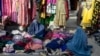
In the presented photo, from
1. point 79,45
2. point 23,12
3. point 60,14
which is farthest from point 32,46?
point 60,14

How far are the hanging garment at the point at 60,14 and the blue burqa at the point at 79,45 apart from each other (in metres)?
1.48

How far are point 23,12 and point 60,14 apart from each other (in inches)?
39.7

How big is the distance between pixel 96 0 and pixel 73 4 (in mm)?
1915

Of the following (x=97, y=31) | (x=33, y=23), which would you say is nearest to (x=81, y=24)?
(x=97, y=31)

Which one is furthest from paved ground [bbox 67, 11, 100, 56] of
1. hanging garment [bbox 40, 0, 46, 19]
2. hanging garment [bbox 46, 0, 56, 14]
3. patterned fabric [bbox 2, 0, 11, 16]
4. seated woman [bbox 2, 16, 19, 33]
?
patterned fabric [bbox 2, 0, 11, 16]

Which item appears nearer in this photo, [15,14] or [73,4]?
[15,14]

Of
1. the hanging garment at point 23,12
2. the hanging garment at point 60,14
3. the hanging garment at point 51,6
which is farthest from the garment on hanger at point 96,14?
the hanging garment at point 23,12

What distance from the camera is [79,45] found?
24.7 feet

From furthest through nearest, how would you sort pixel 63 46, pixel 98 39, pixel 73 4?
pixel 73 4 → pixel 98 39 → pixel 63 46

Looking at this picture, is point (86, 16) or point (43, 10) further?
point (43, 10)

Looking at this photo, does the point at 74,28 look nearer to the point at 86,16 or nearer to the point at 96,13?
the point at 86,16

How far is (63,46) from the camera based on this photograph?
7691 mm

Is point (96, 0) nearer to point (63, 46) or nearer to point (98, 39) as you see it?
point (98, 39)

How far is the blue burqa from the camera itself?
24.4 ft
